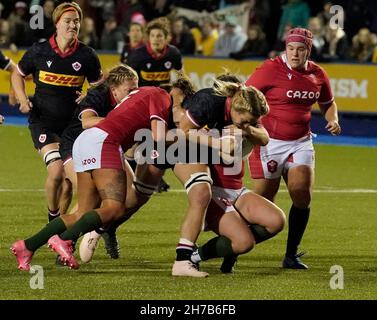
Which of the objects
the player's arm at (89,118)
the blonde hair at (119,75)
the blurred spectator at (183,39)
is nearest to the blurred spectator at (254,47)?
the blurred spectator at (183,39)

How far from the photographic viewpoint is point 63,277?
10.8 m

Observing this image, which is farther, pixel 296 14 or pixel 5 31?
pixel 5 31

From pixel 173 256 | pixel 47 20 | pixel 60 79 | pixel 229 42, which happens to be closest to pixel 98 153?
pixel 173 256

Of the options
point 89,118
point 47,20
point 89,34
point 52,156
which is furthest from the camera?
point 89,34

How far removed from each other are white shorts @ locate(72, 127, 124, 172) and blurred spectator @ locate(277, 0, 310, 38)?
48.9 feet

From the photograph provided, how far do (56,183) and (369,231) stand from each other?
11.5 feet

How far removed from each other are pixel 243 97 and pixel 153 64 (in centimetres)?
713

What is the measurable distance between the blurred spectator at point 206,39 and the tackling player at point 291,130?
14.3 metres

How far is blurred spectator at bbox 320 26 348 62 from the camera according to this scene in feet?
79.7

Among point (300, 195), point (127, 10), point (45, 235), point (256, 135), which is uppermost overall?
point (256, 135)

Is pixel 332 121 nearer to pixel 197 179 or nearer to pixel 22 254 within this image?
pixel 197 179

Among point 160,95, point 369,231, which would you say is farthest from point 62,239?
point 369,231

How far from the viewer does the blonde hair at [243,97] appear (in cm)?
1059

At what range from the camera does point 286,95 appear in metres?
11.9
